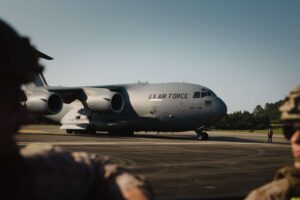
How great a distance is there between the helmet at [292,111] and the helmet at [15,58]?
759 millimetres

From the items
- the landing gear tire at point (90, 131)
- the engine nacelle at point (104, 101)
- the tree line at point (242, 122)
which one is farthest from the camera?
the tree line at point (242, 122)

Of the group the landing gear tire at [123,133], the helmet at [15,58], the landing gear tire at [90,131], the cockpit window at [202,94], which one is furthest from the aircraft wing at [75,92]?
the helmet at [15,58]

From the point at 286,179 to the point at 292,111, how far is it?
24cm

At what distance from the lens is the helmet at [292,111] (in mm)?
1314

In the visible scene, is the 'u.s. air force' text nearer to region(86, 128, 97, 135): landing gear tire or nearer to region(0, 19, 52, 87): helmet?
region(86, 128, 97, 135): landing gear tire

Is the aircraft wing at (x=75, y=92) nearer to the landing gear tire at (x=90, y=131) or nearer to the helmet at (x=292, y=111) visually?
the landing gear tire at (x=90, y=131)

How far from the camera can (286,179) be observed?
1.42m

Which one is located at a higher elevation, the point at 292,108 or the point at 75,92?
the point at 75,92

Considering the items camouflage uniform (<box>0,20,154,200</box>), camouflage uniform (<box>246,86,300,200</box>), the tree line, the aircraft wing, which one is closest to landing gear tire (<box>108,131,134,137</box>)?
the aircraft wing

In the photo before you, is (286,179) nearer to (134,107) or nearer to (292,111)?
(292,111)

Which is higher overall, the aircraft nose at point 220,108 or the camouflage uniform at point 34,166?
the aircraft nose at point 220,108

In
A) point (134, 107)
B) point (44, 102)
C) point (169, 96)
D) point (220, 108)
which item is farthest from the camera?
point (134, 107)

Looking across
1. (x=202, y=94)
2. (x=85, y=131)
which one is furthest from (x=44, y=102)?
(x=202, y=94)

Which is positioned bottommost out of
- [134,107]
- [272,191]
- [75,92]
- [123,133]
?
[272,191]
